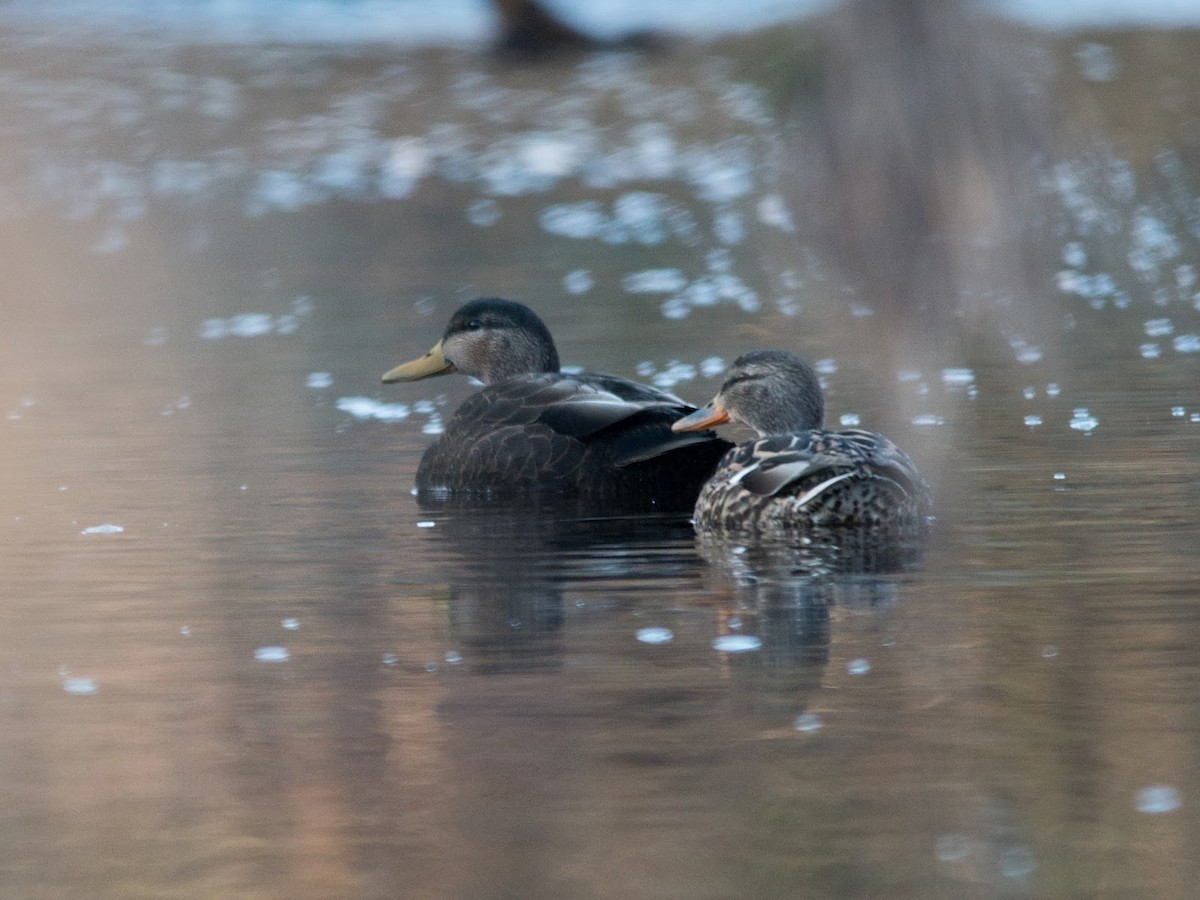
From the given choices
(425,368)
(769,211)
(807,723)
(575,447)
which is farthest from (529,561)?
(769,211)

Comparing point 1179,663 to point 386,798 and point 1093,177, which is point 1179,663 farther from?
point 1093,177

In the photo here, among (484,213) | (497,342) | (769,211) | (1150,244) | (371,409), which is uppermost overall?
(484,213)

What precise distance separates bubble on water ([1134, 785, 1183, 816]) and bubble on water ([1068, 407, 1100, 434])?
594cm

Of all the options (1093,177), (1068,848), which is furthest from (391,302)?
(1068,848)

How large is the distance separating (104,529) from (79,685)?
276 cm

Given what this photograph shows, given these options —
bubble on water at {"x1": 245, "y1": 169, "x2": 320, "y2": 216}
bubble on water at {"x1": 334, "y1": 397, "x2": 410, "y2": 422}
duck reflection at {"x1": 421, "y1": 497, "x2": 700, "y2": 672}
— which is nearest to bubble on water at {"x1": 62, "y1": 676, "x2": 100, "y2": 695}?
duck reflection at {"x1": 421, "y1": 497, "x2": 700, "y2": 672}

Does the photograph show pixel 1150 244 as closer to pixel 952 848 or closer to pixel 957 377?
pixel 957 377

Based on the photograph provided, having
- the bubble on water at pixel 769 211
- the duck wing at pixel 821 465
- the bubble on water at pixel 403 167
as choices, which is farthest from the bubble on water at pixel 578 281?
the duck wing at pixel 821 465

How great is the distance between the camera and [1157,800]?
5.13m

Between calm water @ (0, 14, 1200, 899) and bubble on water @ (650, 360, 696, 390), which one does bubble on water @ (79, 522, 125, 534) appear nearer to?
calm water @ (0, 14, 1200, 899)

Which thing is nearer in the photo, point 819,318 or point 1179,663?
point 1179,663

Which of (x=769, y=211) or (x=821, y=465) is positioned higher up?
(x=769, y=211)

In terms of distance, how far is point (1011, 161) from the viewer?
8.41 m

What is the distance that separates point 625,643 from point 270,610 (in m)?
1.35
